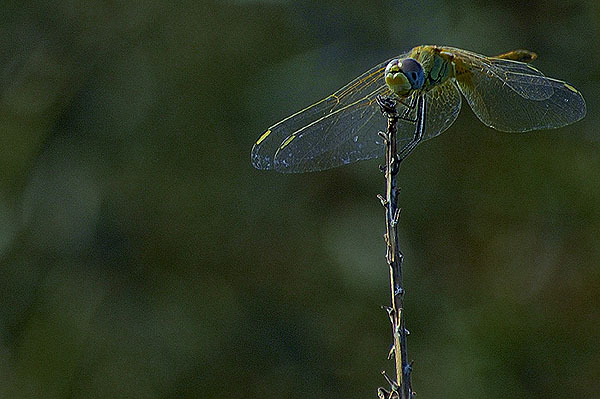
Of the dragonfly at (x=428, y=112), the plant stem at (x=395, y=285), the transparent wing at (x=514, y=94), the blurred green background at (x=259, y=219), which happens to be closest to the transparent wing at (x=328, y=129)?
the dragonfly at (x=428, y=112)

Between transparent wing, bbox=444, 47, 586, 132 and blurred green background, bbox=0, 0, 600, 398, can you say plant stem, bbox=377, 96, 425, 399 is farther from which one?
blurred green background, bbox=0, 0, 600, 398

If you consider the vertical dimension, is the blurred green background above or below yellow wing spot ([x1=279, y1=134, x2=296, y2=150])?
below

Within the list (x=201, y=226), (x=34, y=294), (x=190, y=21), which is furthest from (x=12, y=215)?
(x=190, y=21)

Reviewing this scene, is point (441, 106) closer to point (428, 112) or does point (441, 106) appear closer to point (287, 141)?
point (428, 112)

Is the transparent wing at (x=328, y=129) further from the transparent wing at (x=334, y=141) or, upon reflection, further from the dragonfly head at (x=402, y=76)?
the dragonfly head at (x=402, y=76)

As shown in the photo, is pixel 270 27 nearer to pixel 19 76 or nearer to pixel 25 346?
pixel 19 76

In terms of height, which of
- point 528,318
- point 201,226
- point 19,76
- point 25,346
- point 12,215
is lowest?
point 528,318

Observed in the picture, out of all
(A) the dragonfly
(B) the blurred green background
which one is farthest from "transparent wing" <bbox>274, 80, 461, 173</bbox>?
(B) the blurred green background
